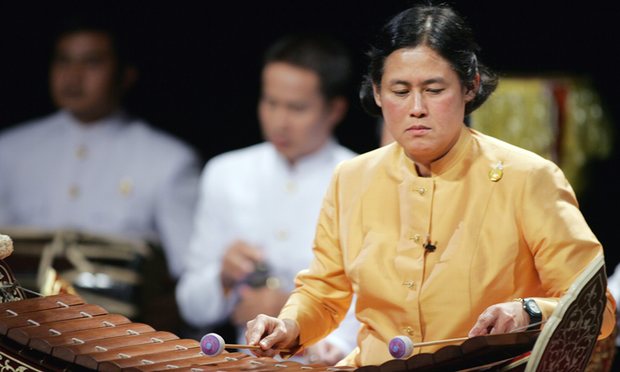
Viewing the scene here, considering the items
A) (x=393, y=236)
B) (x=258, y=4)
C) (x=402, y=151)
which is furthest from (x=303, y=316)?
(x=258, y=4)

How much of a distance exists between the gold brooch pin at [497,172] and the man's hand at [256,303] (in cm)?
201

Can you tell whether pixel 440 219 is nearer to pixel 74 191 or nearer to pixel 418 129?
pixel 418 129

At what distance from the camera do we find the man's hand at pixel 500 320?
8.29ft

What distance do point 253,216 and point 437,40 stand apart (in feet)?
7.80

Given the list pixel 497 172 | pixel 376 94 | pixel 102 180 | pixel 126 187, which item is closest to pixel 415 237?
pixel 497 172

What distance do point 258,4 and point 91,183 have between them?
46.1 inches

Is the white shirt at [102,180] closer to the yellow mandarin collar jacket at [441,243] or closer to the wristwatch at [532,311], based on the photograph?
the yellow mandarin collar jacket at [441,243]

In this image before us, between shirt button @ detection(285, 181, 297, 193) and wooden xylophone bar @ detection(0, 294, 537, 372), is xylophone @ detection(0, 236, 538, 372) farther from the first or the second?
shirt button @ detection(285, 181, 297, 193)

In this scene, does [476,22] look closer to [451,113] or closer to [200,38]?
[200,38]

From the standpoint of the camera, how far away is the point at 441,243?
2.79 metres

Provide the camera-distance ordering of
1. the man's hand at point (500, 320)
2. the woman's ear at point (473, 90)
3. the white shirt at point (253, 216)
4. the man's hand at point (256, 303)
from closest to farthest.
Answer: the man's hand at point (500, 320), the woman's ear at point (473, 90), the man's hand at point (256, 303), the white shirt at point (253, 216)

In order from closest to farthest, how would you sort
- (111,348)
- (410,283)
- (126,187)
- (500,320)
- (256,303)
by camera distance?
(500,320) → (111,348) → (410,283) → (256,303) → (126,187)

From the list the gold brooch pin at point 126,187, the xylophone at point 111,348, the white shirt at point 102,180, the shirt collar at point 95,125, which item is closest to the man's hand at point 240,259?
the white shirt at point 102,180

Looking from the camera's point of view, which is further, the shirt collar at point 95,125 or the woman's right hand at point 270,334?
the shirt collar at point 95,125
